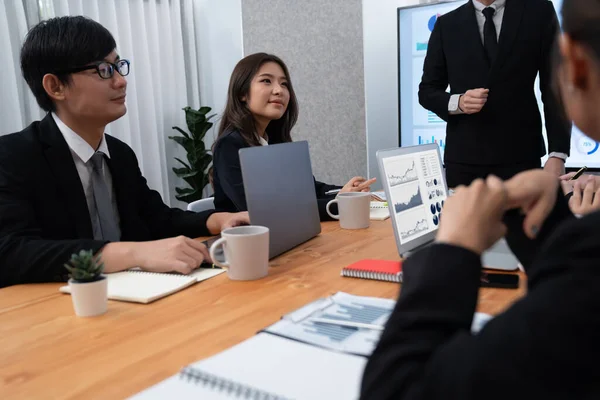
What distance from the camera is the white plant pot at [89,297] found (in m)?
0.83

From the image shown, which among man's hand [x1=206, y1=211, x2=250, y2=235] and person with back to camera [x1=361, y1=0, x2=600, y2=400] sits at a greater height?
person with back to camera [x1=361, y1=0, x2=600, y2=400]

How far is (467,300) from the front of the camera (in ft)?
1.42

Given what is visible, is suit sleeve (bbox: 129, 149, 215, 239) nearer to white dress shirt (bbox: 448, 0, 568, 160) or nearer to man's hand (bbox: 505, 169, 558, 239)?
man's hand (bbox: 505, 169, 558, 239)

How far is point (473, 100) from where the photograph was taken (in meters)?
2.03

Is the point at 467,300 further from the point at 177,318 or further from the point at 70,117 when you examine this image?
the point at 70,117

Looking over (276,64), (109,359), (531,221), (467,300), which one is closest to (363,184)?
(276,64)

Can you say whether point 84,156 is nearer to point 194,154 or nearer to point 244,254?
point 244,254

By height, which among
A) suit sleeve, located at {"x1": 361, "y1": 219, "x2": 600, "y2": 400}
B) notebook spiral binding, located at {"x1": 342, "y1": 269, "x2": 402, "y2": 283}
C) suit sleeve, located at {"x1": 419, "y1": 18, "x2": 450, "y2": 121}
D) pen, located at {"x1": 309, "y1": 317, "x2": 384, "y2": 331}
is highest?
suit sleeve, located at {"x1": 419, "y1": 18, "x2": 450, "y2": 121}

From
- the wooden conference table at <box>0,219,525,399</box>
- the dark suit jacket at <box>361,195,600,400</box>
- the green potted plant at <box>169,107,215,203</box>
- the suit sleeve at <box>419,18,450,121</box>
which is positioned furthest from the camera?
the green potted plant at <box>169,107,215,203</box>

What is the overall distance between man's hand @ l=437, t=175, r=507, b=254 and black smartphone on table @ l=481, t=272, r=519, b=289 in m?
0.35

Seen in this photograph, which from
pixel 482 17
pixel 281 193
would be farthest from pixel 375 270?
pixel 482 17

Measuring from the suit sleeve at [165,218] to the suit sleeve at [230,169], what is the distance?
0.13 m

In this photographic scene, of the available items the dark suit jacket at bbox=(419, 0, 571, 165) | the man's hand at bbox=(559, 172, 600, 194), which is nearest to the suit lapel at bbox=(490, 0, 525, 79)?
the dark suit jacket at bbox=(419, 0, 571, 165)

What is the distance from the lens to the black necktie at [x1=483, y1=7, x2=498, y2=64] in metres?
2.17
